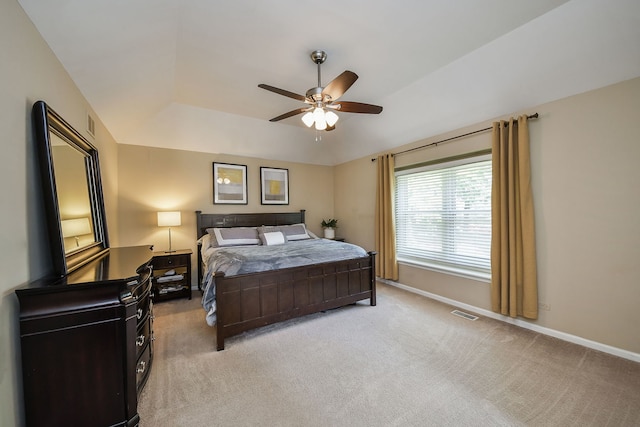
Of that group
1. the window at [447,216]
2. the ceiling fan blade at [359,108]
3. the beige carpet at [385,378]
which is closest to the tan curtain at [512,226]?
the window at [447,216]

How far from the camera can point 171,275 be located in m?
3.97

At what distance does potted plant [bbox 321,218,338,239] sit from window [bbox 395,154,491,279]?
1.59m

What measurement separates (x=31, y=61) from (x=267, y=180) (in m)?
3.86

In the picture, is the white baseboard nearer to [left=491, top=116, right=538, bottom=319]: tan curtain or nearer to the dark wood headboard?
[left=491, top=116, right=538, bottom=319]: tan curtain

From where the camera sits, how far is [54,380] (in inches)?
49.8

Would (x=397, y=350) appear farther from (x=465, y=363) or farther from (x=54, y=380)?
(x=54, y=380)

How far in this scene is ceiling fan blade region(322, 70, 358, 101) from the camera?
2115mm

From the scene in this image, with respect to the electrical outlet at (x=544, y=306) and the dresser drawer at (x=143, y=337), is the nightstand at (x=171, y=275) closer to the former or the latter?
the dresser drawer at (x=143, y=337)

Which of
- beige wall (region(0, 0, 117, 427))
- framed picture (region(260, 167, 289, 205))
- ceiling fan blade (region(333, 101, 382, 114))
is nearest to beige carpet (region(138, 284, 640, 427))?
beige wall (region(0, 0, 117, 427))

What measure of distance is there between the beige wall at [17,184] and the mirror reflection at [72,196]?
0.54ft

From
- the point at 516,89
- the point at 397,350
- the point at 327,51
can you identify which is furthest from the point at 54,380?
the point at 516,89

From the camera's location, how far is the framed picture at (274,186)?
524 centimetres

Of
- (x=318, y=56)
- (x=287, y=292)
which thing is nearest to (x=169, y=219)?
(x=287, y=292)

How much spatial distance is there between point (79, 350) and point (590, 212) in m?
4.15
